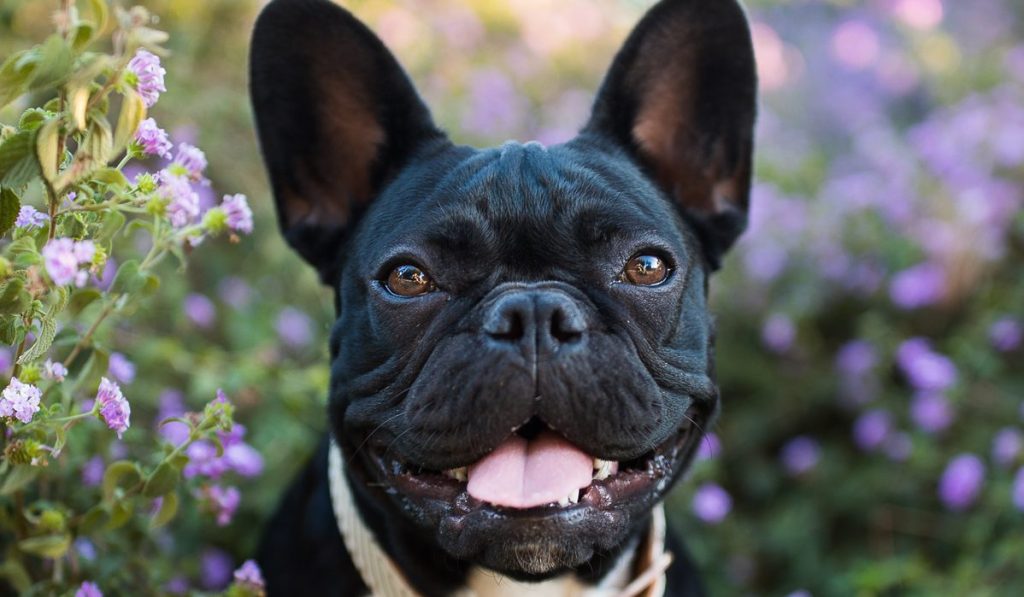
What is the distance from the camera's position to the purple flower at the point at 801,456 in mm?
4238

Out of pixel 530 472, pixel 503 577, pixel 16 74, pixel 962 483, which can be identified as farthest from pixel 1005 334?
pixel 16 74

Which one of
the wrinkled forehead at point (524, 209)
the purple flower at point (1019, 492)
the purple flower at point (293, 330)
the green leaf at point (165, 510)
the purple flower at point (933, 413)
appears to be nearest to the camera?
the green leaf at point (165, 510)

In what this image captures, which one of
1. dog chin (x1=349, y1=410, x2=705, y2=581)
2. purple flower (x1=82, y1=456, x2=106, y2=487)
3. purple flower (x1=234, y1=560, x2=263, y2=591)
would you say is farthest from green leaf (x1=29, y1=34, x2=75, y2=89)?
purple flower (x1=82, y1=456, x2=106, y2=487)

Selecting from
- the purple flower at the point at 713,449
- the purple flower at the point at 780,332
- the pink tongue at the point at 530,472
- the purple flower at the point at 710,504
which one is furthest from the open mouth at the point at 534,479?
the purple flower at the point at 780,332

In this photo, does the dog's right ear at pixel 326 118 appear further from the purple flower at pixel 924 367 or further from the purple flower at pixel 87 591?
the purple flower at pixel 924 367

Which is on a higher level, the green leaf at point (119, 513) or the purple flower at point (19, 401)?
the purple flower at point (19, 401)

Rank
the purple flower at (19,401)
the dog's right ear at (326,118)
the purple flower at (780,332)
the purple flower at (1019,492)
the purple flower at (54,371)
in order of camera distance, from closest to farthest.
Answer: the purple flower at (19,401) < the purple flower at (54,371) < the dog's right ear at (326,118) < the purple flower at (1019,492) < the purple flower at (780,332)

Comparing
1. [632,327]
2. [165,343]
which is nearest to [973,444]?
[632,327]

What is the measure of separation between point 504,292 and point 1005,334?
2614mm

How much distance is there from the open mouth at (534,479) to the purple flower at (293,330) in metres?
1.92

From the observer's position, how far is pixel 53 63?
1624 mm

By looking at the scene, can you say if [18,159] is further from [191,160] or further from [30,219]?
[191,160]

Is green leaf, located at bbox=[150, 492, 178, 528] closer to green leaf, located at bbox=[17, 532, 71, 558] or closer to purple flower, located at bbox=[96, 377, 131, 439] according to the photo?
green leaf, located at bbox=[17, 532, 71, 558]

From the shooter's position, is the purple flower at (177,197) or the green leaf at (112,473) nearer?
the purple flower at (177,197)
